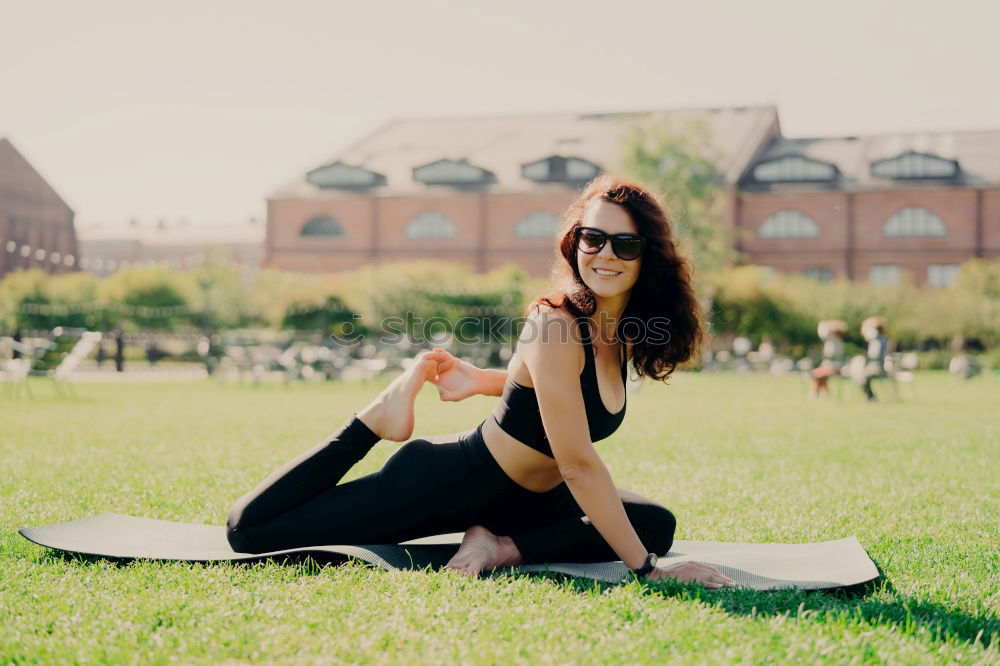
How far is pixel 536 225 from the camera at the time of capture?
42094 millimetres

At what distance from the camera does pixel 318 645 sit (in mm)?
2486

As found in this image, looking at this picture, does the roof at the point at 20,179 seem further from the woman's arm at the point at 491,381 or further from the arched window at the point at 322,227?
the woman's arm at the point at 491,381

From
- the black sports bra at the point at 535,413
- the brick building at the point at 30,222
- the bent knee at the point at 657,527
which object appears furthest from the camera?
the brick building at the point at 30,222

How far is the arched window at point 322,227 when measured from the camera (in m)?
44.4

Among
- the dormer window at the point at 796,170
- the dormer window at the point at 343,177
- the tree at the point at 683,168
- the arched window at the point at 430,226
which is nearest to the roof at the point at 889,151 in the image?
the dormer window at the point at 796,170

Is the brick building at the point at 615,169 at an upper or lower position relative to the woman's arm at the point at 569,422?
upper

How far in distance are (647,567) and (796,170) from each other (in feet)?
133

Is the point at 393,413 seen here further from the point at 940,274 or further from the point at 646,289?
the point at 940,274

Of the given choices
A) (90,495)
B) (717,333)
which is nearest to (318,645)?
(90,495)

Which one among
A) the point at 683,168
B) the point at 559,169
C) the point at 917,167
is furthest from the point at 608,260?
the point at 917,167

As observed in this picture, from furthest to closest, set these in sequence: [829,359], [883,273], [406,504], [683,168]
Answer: [883,273] → [683,168] → [829,359] → [406,504]

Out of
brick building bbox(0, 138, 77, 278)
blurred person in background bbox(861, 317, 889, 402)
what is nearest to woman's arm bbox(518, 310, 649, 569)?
blurred person in background bbox(861, 317, 889, 402)

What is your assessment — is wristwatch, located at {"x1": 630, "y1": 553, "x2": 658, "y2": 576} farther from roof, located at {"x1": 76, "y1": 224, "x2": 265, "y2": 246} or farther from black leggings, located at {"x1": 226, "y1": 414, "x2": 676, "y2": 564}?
roof, located at {"x1": 76, "y1": 224, "x2": 265, "y2": 246}

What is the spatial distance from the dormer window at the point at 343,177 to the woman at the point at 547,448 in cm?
4221
